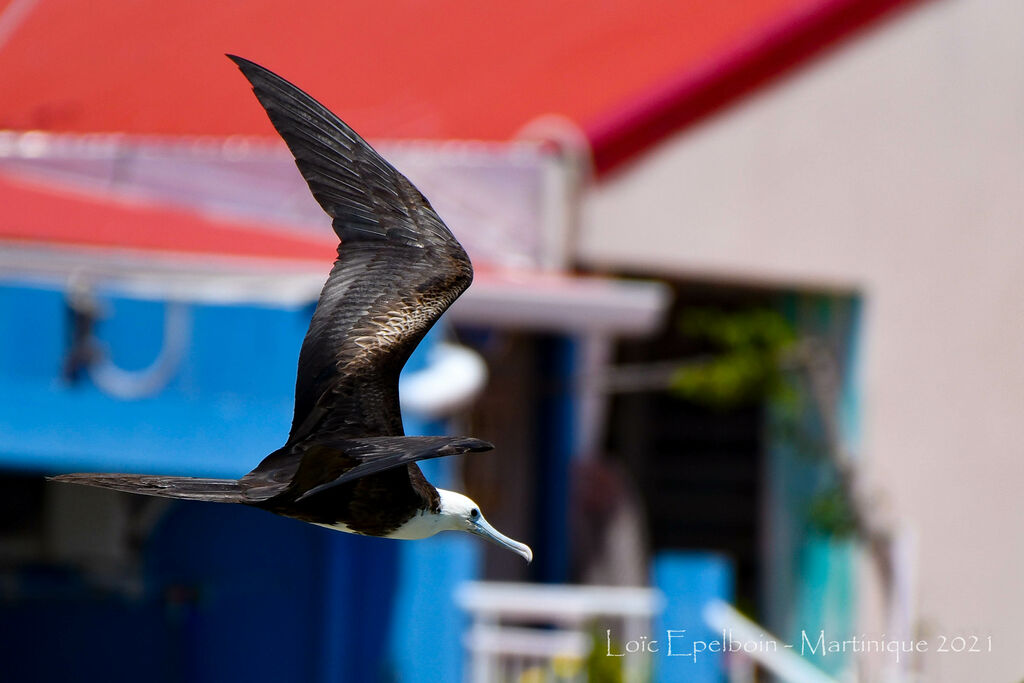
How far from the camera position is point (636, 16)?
23.6ft

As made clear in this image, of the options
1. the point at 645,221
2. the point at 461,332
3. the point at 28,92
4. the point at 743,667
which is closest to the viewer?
the point at 743,667

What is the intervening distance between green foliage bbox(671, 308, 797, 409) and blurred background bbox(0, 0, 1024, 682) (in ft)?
0.07

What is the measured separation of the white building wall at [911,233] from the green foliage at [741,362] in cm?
22

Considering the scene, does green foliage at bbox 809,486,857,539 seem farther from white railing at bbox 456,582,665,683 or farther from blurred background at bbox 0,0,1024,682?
white railing at bbox 456,582,665,683

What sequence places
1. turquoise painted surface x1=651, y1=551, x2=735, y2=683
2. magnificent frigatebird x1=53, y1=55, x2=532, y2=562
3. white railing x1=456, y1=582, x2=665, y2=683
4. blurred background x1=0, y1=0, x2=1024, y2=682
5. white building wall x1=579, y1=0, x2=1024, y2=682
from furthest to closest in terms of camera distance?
white building wall x1=579, y1=0, x2=1024, y2=682 < white railing x1=456, y1=582, x2=665, y2=683 < turquoise painted surface x1=651, y1=551, x2=735, y2=683 < blurred background x1=0, y1=0, x2=1024, y2=682 < magnificent frigatebird x1=53, y1=55, x2=532, y2=562

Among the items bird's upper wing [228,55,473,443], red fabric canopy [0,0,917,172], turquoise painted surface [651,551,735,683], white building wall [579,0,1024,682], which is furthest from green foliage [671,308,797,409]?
bird's upper wing [228,55,473,443]

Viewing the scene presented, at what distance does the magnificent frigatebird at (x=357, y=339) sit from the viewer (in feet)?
8.04

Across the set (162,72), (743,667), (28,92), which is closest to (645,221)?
(743,667)

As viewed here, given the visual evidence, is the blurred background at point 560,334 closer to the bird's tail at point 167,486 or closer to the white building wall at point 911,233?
the white building wall at point 911,233

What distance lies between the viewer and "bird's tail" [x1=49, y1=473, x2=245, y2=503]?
7.24 feet

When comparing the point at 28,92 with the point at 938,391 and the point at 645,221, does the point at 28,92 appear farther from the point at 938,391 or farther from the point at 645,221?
the point at 938,391

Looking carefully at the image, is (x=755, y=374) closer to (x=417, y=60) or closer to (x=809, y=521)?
(x=809, y=521)

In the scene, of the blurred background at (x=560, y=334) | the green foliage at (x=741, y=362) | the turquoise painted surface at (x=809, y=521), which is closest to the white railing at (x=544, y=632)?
the blurred background at (x=560, y=334)

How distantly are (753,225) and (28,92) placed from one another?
3619mm
